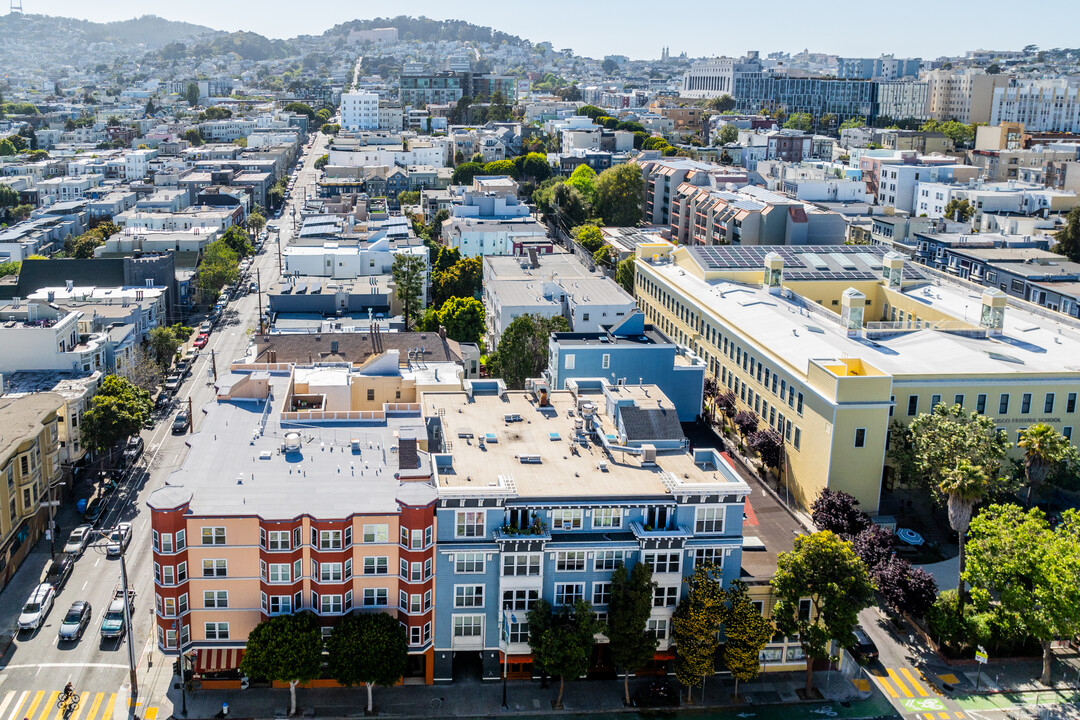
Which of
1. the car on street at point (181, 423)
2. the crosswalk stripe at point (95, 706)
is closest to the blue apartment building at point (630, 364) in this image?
the car on street at point (181, 423)

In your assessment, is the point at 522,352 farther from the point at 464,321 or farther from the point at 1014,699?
the point at 1014,699

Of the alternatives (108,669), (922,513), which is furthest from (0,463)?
(922,513)

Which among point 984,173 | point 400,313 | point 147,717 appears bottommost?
point 147,717

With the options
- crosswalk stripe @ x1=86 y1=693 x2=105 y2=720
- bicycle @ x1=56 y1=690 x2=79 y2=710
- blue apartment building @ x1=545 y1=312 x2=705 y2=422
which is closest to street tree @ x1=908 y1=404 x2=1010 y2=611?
blue apartment building @ x1=545 y1=312 x2=705 y2=422

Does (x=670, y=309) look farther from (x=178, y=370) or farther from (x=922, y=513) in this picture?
(x=178, y=370)

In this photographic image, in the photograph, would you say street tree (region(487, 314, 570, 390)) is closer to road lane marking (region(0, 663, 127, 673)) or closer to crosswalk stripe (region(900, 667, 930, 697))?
crosswalk stripe (region(900, 667, 930, 697))
